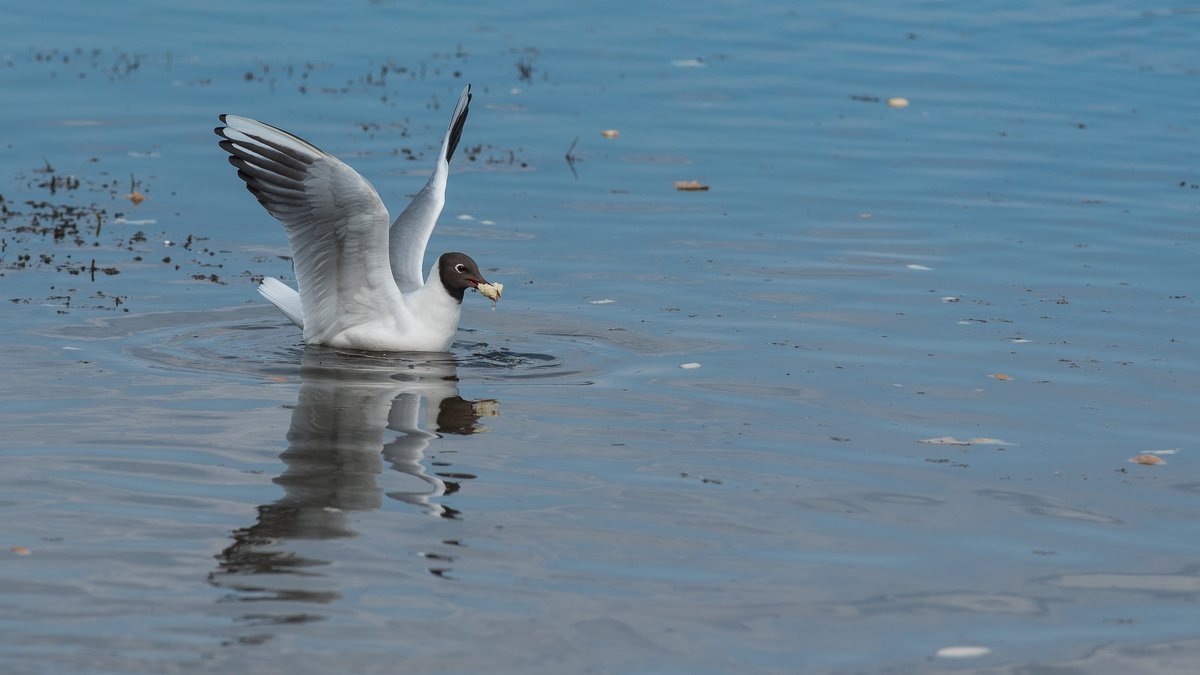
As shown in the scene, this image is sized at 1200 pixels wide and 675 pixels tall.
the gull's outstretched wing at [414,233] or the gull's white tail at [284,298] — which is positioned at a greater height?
the gull's outstretched wing at [414,233]

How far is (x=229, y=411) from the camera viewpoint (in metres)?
9.55

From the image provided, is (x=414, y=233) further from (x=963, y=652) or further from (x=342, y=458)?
(x=963, y=652)

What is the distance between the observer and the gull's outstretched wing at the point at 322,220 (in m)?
10.4

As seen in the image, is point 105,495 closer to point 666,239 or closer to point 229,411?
point 229,411

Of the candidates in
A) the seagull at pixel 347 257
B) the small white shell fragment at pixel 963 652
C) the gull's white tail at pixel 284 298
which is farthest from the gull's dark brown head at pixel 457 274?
the small white shell fragment at pixel 963 652

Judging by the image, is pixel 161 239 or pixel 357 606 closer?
pixel 357 606

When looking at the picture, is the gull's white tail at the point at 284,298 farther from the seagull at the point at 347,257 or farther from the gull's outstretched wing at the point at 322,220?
the gull's outstretched wing at the point at 322,220

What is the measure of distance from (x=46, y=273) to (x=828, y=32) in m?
16.6

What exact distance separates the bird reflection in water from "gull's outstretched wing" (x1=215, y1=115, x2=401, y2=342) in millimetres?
305

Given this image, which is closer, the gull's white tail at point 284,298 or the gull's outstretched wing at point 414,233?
the gull's white tail at point 284,298

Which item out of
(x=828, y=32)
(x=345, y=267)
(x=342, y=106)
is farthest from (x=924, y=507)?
(x=828, y=32)

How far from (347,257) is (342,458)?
267 centimetres

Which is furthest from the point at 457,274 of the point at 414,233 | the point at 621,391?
the point at 621,391

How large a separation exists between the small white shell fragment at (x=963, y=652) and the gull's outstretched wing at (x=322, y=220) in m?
4.91
